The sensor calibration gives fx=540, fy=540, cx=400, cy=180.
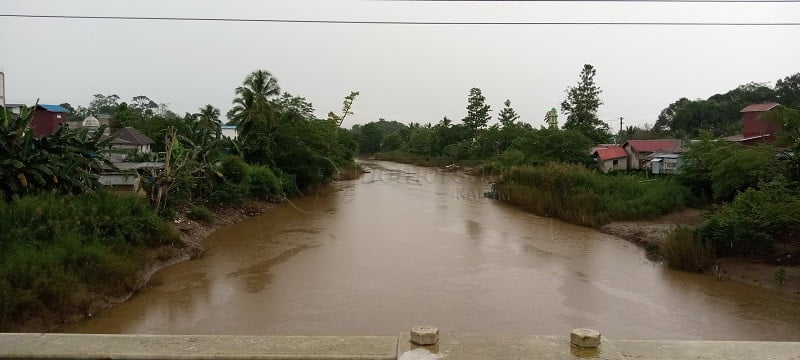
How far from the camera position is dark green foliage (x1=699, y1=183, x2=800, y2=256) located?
10031 millimetres

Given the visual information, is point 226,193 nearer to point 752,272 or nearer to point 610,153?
point 752,272

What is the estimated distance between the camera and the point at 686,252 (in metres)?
10.8

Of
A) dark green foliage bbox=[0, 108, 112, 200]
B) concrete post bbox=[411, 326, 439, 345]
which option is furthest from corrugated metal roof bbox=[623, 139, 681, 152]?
concrete post bbox=[411, 326, 439, 345]

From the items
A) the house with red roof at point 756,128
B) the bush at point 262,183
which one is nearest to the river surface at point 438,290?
the bush at point 262,183

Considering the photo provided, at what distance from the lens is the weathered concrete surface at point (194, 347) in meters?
2.04

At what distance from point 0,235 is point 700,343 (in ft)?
30.3

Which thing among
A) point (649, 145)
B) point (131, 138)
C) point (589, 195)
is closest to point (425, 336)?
point (589, 195)

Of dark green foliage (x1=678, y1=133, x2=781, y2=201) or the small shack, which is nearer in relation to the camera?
dark green foliage (x1=678, y1=133, x2=781, y2=201)

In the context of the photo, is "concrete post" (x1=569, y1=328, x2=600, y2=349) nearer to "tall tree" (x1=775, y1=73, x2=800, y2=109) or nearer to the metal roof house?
the metal roof house

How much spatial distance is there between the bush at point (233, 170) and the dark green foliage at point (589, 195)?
9.70 metres

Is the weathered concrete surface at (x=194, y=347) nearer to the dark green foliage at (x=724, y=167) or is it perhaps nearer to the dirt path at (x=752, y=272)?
the dirt path at (x=752, y=272)

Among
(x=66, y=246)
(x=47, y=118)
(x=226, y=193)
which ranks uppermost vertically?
(x=47, y=118)

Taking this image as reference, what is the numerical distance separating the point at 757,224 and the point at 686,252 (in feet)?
4.37

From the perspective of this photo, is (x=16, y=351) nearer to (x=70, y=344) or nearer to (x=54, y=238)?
(x=70, y=344)
